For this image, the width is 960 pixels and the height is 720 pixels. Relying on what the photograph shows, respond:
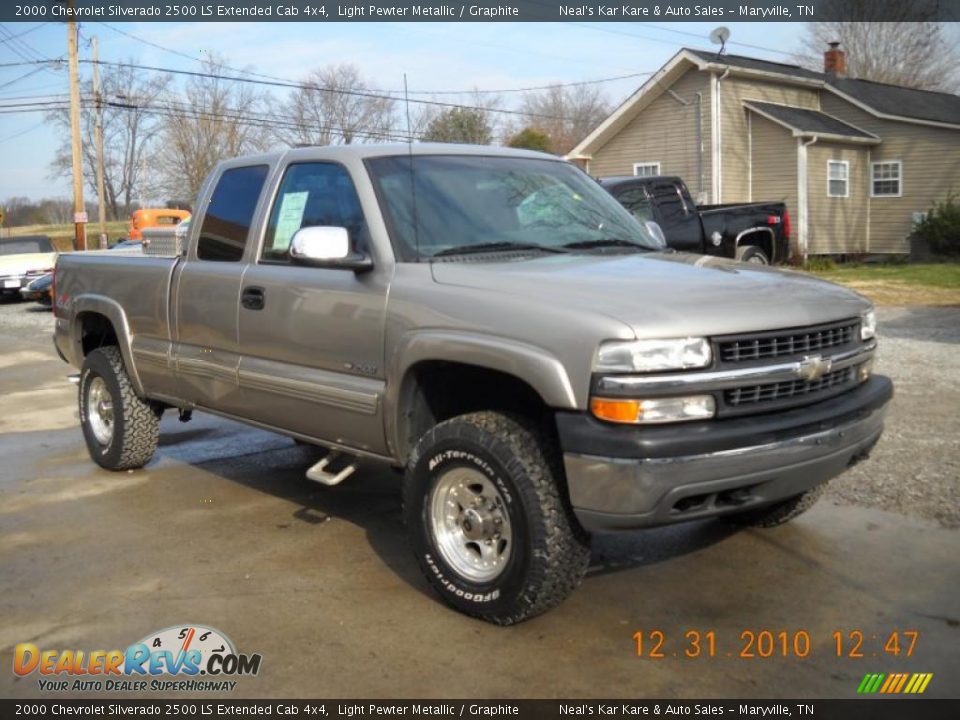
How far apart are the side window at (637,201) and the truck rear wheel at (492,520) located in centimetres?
1021

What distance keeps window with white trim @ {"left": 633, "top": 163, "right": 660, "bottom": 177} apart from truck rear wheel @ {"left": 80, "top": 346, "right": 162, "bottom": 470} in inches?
852

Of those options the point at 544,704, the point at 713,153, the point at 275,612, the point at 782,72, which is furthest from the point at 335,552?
the point at 782,72

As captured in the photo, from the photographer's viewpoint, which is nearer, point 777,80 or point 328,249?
point 328,249

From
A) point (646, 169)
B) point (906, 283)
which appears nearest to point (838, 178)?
point (646, 169)

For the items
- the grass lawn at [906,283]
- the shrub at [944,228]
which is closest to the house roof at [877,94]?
the shrub at [944,228]

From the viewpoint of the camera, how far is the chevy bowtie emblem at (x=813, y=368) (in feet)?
12.3

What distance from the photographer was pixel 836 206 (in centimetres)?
2645

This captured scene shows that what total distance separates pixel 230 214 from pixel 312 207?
811 mm

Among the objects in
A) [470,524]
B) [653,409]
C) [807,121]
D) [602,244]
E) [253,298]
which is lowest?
[470,524]

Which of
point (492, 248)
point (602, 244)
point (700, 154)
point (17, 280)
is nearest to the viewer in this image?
point (492, 248)

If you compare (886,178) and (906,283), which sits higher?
(886,178)

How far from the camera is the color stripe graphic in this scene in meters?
3.41

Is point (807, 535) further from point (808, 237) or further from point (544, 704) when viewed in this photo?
point (808, 237)

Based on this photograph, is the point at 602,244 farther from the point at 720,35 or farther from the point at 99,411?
the point at 720,35
